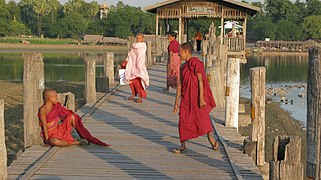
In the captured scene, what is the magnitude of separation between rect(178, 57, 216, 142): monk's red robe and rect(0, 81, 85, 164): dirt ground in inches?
90.9

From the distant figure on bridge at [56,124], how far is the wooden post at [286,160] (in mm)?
3263

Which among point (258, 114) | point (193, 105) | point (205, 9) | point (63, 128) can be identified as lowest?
point (63, 128)

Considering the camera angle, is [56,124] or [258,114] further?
[258,114]

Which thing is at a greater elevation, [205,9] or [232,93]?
[205,9]

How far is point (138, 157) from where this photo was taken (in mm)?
7098

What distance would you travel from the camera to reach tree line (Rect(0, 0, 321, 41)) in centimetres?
8125

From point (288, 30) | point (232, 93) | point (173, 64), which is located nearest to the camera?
point (232, 93)

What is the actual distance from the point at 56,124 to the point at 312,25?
266 ft

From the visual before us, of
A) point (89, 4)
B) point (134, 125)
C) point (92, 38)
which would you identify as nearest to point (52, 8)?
point (89, 4)

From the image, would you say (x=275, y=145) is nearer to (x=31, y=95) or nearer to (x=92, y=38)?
(x=31, y=95)

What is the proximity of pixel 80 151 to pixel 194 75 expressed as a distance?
187 cm

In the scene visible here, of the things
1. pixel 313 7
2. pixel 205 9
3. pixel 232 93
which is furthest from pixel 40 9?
pixel 232 93

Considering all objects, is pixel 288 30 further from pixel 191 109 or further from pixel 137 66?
pixel 191 109

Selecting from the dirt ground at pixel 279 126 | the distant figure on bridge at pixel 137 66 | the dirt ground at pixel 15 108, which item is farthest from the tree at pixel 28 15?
the distant figure on bridge at pixel 137 66
